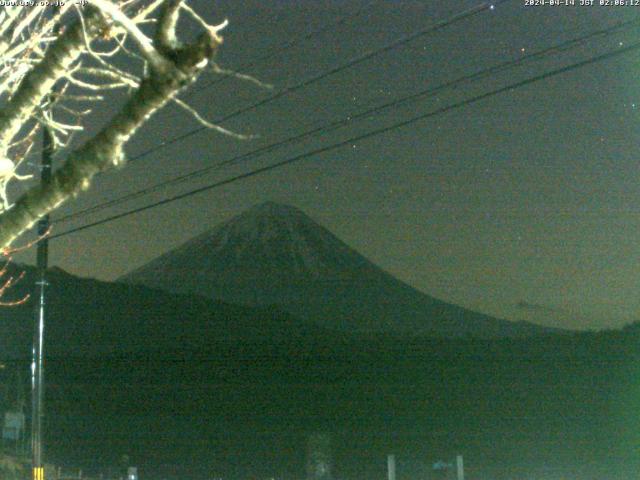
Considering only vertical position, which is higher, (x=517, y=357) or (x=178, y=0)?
(x=517, y=357)

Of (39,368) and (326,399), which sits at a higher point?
(326,399)

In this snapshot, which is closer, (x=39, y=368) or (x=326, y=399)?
(x=39, y=368)

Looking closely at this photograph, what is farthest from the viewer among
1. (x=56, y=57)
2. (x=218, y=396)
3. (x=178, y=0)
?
(x=218, y=396)

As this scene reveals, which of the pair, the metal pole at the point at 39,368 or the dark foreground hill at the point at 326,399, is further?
the dark foreground hill at the point at 326,399

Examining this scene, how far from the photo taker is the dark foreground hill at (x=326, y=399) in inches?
1513

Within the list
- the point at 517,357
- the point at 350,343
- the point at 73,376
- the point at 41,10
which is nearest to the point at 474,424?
the point at 517,357

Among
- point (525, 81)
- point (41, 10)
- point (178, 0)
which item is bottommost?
point (178, 0)

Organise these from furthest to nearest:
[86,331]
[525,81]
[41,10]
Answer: [86,331] → [525,81] → [41,10]

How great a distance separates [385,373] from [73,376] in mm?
18941

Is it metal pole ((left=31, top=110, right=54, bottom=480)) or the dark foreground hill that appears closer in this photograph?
metal pole ((left=31, top=110, right=54, bottom=480))

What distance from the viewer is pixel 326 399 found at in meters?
53.2

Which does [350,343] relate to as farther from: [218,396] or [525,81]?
[525,81]

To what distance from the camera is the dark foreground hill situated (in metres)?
38.4

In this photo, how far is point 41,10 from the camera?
6.55m
